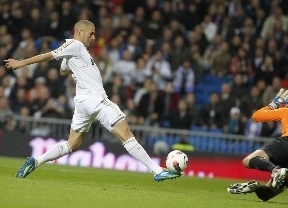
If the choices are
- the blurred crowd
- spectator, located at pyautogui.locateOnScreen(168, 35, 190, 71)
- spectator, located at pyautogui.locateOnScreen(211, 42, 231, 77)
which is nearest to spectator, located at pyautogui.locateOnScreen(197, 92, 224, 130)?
the blurred crowd

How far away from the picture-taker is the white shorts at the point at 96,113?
12.9 m

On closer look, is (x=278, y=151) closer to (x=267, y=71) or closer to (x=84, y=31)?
(x=84, y=31)

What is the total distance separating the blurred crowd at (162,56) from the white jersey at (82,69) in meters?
8.84

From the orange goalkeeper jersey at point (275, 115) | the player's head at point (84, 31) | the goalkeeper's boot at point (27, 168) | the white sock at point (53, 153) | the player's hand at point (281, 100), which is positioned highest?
the player's head at point (84, 31)

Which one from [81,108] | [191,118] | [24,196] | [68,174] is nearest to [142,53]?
[191,118]

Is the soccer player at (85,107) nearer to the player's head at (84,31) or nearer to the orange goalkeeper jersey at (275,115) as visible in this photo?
the player's head at (84,31)

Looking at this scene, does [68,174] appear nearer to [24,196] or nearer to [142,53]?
[24,196]

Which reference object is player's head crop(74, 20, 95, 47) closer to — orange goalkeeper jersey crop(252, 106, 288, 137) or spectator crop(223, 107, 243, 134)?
orange goalkeeper jersey crop(252, 106, 288, 137)

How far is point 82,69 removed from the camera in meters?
13.2

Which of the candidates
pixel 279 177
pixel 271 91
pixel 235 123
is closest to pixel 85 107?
pixel 279 177

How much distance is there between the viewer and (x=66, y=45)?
42.8 ft

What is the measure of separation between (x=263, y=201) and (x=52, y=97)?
1097 cm

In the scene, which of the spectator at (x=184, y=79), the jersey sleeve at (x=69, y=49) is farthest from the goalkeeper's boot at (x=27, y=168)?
the spectator at (x=184, y=79)

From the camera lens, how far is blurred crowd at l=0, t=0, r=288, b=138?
22344 mm
